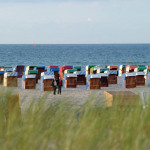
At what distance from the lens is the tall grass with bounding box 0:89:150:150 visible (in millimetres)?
4656

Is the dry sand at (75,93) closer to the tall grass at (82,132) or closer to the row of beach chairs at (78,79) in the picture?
the row of beach chairs at (78,79)

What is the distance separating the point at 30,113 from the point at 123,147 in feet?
5.89

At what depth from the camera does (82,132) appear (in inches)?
188

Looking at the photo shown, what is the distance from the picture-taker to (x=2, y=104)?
695 centimetres

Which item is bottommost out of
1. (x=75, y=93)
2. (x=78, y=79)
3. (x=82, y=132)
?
(x=75, y=93)

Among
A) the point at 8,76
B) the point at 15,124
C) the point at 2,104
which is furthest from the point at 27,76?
the point at 15,124

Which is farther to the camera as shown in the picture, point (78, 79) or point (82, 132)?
point (78, 79)

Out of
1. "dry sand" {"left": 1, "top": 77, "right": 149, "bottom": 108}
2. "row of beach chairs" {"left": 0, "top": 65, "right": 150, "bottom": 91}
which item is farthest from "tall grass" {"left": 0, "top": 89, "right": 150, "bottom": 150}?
"row of beach chairs" {"left": 0, "top": 65, "right": 150, "bottom": 91}

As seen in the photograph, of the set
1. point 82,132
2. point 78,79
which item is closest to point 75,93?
point 78,79

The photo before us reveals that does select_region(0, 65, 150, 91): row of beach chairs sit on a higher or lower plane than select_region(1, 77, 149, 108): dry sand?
higher

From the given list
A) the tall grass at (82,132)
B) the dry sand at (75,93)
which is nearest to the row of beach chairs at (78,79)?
the dry sand at (75,93)

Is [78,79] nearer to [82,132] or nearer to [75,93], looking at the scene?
[75,93]

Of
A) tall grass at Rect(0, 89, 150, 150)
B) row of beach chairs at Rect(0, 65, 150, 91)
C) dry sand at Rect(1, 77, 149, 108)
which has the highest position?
tall grass at Rect(0, 89, 150, 150)

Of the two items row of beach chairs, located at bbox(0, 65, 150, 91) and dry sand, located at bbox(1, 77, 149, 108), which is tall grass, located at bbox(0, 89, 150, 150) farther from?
row of beach chairs, located at bbox(0, 65, 150, 91)
